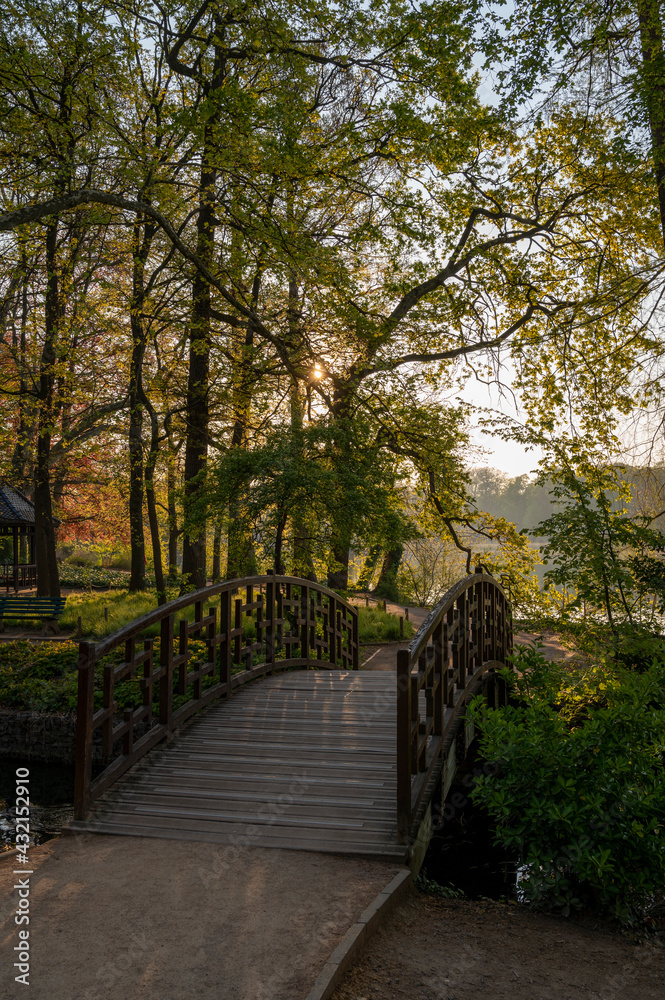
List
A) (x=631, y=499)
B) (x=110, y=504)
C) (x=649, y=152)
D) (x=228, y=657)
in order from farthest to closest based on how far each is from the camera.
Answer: (x=110, y=504) < (x=631, y=499) < (x=649, y=152) < (x=228, y=657)

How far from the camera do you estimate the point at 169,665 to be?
593 centimetres

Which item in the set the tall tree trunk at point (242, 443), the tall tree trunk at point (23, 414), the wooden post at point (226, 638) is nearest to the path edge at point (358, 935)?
the wooden post at point (226, 638)

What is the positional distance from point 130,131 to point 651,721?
37.3 feet

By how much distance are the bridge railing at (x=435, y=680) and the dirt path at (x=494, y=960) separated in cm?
59

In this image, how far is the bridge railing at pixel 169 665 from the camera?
4785 millimetres

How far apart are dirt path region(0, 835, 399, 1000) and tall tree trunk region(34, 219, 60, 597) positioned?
36.8 ft

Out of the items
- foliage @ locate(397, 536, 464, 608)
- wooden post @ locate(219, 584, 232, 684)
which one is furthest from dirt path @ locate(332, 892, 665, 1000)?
foliage @ locate(397, 536, 464, 608)

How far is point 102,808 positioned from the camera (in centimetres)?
479

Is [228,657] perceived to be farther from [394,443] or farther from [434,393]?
[434,393]

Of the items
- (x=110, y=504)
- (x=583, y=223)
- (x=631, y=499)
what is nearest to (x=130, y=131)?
(x=583, y=223)

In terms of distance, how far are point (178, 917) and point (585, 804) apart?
2.57m

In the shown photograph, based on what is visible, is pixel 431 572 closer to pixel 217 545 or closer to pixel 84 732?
pixel 217 545

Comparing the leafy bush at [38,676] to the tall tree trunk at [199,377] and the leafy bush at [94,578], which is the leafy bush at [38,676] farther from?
the leafy bush at [94,578]

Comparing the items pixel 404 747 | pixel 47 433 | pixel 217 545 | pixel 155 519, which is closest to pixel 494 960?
pixel 404 747
